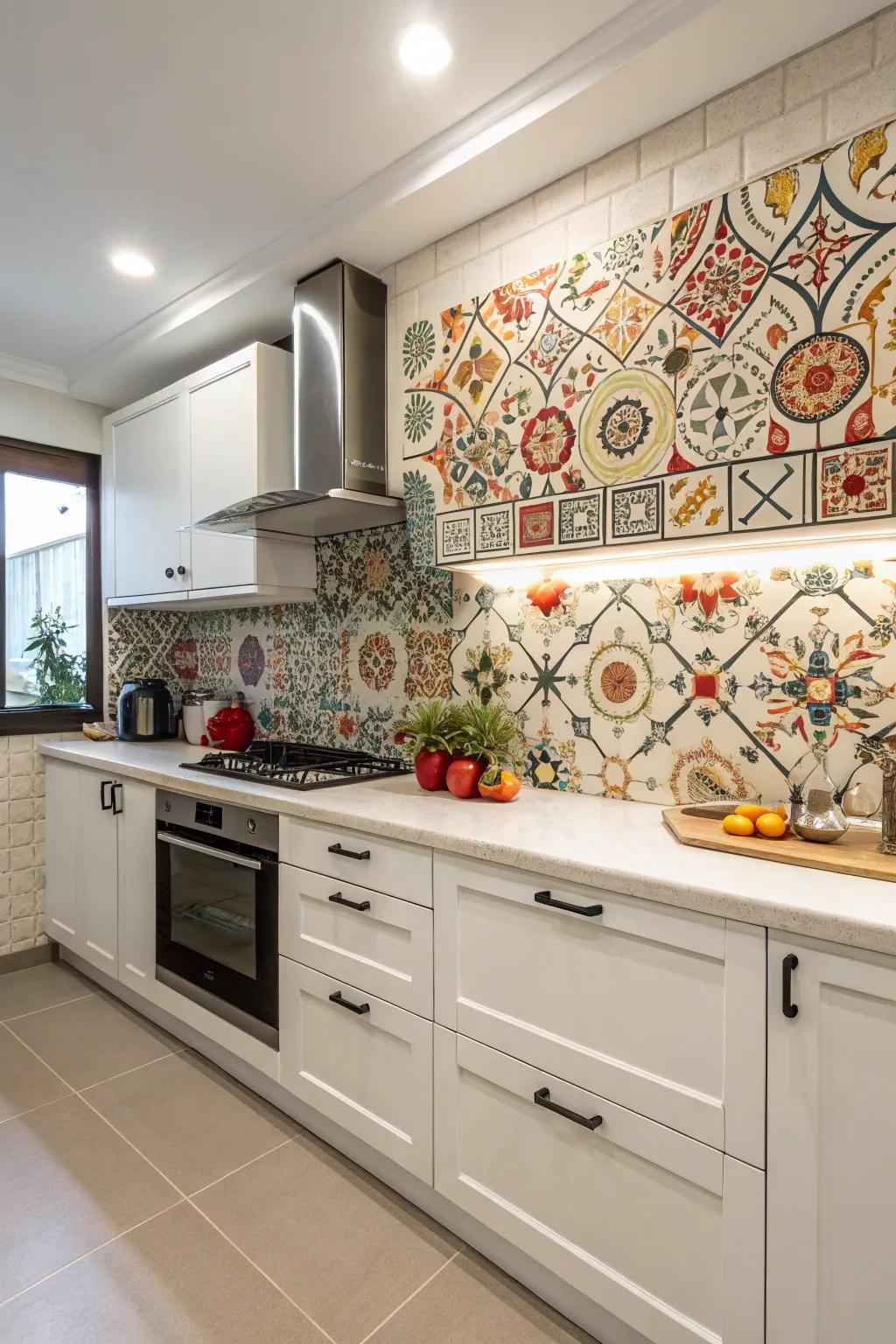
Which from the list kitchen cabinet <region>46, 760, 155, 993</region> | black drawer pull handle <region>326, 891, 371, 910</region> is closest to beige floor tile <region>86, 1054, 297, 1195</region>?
kitchen cabinet <region>46, 760, 155, 993</region>

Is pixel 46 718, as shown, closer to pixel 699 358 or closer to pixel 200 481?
pixel 200 481

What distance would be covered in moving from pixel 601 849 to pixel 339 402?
1.64m

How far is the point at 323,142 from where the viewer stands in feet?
6.26

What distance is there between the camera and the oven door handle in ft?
7.06

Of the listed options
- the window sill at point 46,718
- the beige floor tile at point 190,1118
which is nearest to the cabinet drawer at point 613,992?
the beige floor tile at point 190,1118

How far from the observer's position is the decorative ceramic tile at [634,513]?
1677mm

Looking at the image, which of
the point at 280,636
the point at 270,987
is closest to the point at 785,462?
the point at 270,987

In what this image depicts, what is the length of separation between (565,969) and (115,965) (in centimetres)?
210

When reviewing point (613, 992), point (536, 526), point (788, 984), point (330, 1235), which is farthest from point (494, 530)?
point (330, 1235)

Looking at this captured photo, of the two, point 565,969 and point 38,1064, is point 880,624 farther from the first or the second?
point 38,1064

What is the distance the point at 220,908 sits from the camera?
7.52 feet

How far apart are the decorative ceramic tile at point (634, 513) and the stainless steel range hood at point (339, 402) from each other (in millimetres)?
822

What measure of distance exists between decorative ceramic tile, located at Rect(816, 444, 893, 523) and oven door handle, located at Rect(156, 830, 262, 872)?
5.52ft

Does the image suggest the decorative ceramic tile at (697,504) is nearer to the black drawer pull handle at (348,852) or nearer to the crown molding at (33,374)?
the black drawer pull handle at (348,852)
